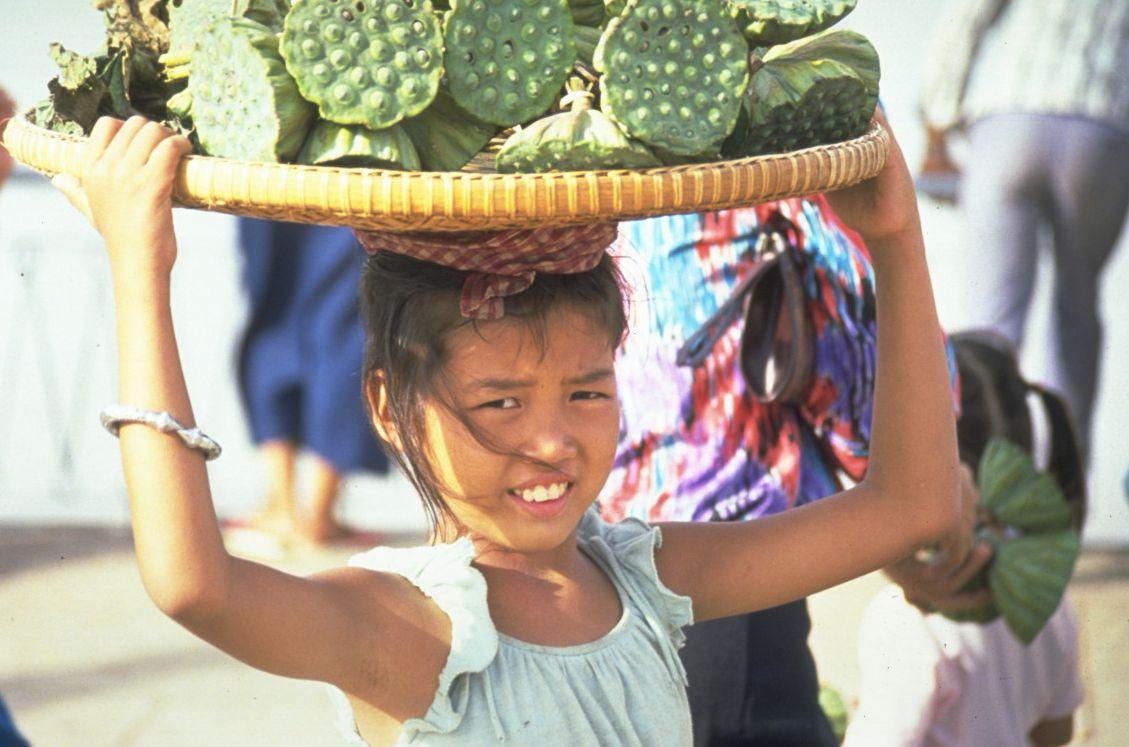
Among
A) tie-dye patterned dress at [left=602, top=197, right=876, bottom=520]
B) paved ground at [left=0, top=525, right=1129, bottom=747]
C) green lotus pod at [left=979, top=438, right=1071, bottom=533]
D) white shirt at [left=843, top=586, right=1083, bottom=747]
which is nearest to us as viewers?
tie-dye patterned dress at [left=602, top=197, right=876, bottom=520]

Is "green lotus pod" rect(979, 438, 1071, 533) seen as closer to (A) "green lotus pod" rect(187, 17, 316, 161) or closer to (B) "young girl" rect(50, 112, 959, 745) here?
(B) "young girl" rect(50, 112, 959, 745)

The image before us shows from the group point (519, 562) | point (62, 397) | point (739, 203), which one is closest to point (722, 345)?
point (519, 562)

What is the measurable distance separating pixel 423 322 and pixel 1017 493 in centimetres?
197

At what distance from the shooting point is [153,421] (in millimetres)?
1527

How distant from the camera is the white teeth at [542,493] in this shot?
1.77m

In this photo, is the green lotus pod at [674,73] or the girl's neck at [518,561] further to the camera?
Answer: the girl's neck at [518,561]

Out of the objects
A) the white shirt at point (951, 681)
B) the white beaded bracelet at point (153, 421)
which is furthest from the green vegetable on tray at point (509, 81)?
the white shirt at point (951, 681)

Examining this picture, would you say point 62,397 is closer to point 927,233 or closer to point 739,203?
point 927,233

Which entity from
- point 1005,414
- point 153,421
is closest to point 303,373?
point 1005,414

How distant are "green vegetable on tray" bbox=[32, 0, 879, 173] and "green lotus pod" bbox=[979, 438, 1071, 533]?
1889mm

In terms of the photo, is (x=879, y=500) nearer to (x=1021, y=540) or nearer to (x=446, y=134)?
(x=446, y=134)

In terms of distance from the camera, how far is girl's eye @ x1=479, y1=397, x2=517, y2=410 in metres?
1.76

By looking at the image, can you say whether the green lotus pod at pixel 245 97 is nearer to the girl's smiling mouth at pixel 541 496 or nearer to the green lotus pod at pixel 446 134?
the green lotus pod at pixel 446 134

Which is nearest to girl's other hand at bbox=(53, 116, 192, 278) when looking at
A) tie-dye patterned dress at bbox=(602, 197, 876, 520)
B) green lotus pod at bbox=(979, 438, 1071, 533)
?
tie-dye patterned dress at bbox=(602, 197, 876, 520)
